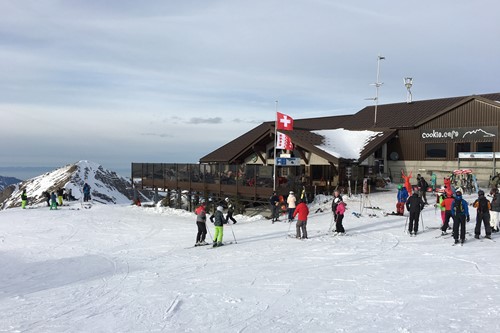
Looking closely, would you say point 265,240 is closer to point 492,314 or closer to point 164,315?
point 164,315

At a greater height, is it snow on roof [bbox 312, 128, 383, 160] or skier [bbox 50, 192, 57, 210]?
snow on roof [bbox 312, 128, 383, 160]

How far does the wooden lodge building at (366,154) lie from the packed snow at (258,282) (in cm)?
708

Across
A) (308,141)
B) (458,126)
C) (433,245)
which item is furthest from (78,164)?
(433,245)

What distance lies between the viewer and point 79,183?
63562 mm

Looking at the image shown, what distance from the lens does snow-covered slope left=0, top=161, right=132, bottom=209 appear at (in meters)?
62.5

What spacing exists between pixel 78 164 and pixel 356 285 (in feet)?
226

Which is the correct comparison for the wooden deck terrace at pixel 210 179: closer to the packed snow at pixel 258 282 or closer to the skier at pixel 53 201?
the packed snow at pixel 258 282

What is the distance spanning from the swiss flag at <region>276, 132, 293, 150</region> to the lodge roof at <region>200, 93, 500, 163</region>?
1.10ft

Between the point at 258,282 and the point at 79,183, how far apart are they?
60.1 m

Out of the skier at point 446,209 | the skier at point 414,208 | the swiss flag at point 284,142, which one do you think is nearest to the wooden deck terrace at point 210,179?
the swiss flag at point 284,142

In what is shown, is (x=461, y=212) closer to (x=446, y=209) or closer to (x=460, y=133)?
(x=446, y=209)

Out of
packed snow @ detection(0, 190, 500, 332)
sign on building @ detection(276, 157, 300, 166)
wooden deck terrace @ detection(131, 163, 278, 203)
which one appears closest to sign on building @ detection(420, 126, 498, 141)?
sign on building @ detection(276, 157, 300, 166)

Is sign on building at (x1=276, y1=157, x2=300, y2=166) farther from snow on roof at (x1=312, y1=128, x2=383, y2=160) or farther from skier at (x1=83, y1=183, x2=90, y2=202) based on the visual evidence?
skier at (x1=83, y1=183, x2=90, y2=202)

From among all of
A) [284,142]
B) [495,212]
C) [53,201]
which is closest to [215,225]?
[495,212]
